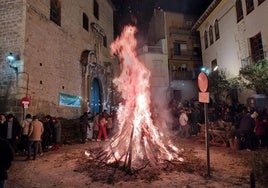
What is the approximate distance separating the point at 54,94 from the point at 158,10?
68.4 feet

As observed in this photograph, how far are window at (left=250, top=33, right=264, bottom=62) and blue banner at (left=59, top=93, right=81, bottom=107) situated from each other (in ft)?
45.0

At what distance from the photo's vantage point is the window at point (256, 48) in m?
16.5

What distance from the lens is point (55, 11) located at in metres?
15.7

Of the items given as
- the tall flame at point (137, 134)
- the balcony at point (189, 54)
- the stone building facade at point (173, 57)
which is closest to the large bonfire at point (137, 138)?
the tall flame at point (137, 134)

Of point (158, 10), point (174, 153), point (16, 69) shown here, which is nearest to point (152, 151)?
point (174, 153)

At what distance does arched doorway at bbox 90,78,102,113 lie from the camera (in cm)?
2023

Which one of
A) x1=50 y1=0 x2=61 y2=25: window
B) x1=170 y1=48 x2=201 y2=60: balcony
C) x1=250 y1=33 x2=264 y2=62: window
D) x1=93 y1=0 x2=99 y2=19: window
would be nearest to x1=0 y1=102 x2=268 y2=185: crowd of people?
x1=250 y1=33 x2=264 y2=62: window

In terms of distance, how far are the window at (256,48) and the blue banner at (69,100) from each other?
13.7m

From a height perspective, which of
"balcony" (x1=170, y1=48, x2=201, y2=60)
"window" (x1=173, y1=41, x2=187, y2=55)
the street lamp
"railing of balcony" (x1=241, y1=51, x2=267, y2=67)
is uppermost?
"window" (x1=173, y1=41, x2=187, y2=55)

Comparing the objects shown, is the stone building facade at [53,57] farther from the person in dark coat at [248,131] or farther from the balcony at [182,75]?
the person in dark coat at [248,131]

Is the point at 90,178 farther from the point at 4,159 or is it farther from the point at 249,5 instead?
the point at 249,5

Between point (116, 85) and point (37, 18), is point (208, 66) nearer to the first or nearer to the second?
point (116, 85)

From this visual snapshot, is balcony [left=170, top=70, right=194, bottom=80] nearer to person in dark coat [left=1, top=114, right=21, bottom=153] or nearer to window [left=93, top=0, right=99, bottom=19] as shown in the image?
window [left=93, top=0, right=99, bottom=19]

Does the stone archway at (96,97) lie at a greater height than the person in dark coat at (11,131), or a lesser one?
greater
